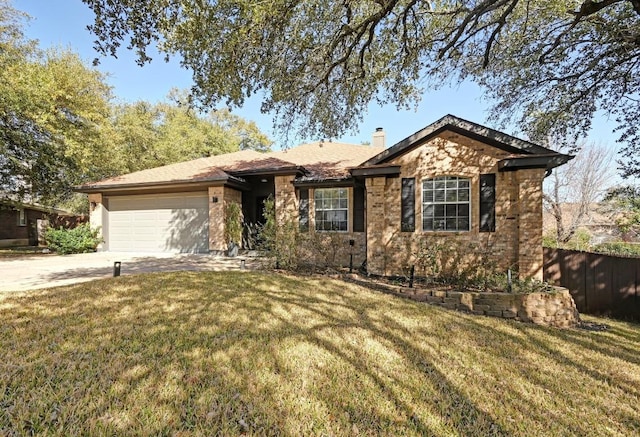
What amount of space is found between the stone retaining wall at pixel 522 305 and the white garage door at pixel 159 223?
394 inches

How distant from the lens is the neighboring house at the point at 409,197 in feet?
26.3

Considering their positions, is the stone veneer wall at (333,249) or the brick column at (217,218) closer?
the stone veneer wall at (333,249)

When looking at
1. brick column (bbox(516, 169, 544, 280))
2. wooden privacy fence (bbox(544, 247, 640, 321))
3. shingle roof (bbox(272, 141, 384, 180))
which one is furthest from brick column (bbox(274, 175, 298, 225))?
wooden privacy fence (bbox(544, 247, 640, 321))

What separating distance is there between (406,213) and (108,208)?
13.8 m

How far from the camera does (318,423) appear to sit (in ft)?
7.93

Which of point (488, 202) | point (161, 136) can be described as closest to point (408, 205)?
point (488, 202)

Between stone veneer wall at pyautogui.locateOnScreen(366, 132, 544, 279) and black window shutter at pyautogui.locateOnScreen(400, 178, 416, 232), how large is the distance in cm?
10

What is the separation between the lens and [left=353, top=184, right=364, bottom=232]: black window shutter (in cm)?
1038

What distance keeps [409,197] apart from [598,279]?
5.18m

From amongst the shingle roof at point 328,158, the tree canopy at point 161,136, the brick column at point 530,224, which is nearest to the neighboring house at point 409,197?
the brick column at point 530,224

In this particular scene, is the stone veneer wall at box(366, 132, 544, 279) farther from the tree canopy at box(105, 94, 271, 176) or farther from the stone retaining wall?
the tree canopy at box(105, 94, 271, 176)

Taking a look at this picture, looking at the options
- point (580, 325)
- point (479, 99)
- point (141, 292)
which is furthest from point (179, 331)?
point (479, 99)

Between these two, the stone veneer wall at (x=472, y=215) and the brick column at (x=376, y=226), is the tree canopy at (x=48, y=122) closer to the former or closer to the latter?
the brick column at (x=376, y=226)

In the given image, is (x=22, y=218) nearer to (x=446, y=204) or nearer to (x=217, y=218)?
(x=217, y=218)
